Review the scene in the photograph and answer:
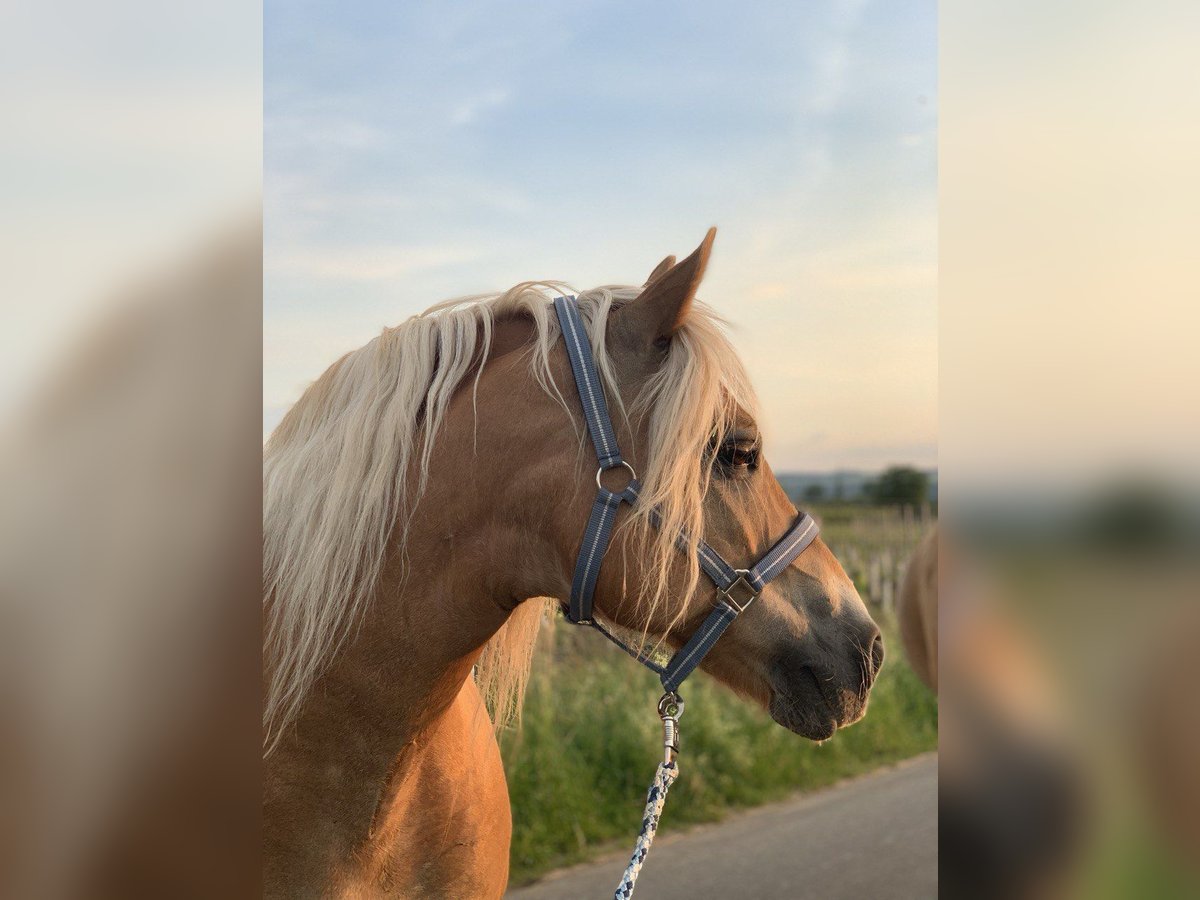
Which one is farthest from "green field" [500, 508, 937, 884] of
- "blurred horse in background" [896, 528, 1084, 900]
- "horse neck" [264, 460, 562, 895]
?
"blurred horse in background" [896, 528, 1084, 900]

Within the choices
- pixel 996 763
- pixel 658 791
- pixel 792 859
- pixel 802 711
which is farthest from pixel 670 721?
pixel 792 859

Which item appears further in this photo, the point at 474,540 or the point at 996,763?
the point at 474,540

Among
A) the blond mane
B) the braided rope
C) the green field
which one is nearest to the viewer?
the braided rope

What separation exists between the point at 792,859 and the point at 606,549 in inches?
107

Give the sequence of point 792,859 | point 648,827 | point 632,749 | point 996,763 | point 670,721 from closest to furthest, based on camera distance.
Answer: point 996,763 → point 648,827 → point 670,721 → point 792,859 → point 632,749

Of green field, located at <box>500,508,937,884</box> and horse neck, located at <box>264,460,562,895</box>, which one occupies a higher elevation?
horse neck, located at <box>264,460,562,895</box>

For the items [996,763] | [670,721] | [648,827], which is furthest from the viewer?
[670,721]

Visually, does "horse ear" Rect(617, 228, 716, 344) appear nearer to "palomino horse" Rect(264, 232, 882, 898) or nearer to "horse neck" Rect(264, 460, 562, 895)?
"palomino horse" Rect(264, 232, 882, 898)

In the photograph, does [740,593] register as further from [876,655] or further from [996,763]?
[996,763]

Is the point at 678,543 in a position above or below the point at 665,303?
below

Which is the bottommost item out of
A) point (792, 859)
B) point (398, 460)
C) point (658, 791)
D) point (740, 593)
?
point (792, 859)

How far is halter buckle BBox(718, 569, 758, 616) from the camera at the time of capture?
1394mm

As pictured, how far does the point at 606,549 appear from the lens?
1.33 m

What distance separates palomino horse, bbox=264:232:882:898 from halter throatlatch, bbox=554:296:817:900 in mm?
20
